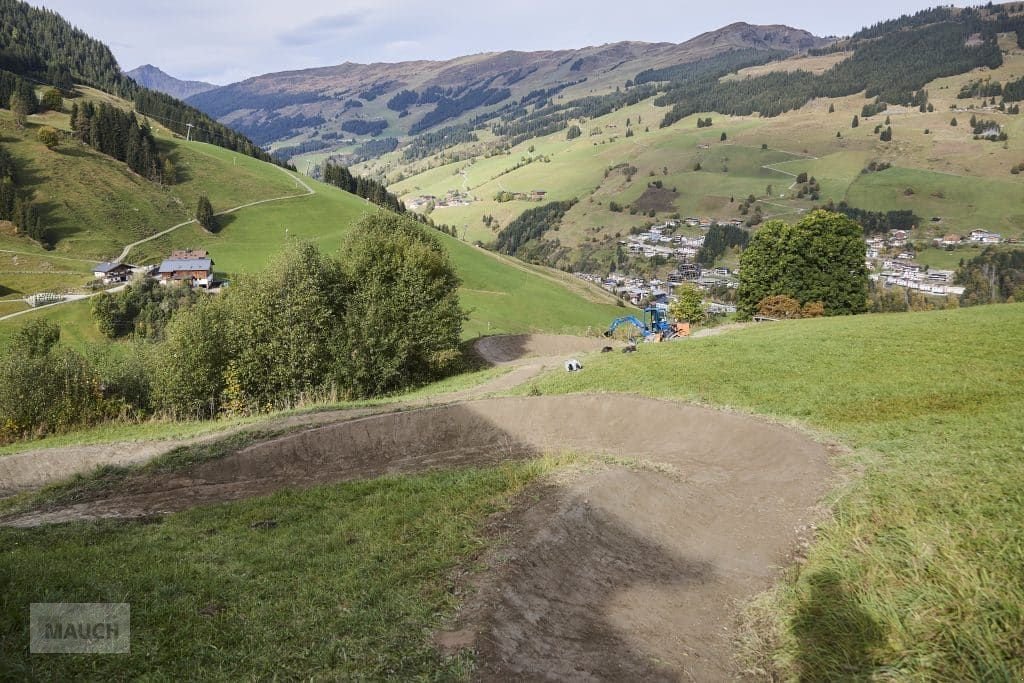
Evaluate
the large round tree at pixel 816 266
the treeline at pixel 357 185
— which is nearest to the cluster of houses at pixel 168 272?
the large round tree at pixel 816 266

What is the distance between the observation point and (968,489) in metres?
11.5

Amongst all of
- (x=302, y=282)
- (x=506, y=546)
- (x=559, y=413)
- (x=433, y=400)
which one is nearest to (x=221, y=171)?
(x=302, y=282)

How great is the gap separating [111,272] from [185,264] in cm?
914

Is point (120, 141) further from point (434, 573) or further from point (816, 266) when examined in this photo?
point (434, 573)

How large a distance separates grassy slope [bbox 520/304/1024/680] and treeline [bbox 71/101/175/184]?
116m

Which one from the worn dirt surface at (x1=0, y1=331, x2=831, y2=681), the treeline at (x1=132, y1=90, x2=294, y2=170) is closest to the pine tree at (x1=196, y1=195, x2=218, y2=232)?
the treeline at (x1=132, y1=90, x2=294, y2=170)

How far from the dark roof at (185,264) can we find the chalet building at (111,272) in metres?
4.76

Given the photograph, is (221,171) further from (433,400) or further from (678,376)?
(678,376)

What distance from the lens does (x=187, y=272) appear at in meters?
80.2

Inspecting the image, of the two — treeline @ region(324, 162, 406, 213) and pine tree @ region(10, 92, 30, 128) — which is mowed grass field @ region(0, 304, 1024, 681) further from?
treeline @ region(324, 162, 406, 213)

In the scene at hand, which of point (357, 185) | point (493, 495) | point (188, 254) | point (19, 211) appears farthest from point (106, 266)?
point (357, 185)

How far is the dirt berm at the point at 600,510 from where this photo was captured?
8.66 metres

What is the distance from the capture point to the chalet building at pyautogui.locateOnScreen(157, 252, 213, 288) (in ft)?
258

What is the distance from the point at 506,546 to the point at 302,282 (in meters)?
33.2
